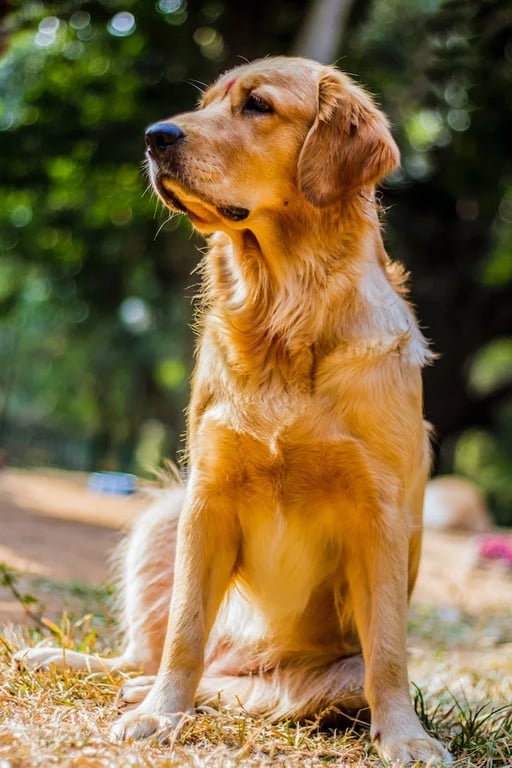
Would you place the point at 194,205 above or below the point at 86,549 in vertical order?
above


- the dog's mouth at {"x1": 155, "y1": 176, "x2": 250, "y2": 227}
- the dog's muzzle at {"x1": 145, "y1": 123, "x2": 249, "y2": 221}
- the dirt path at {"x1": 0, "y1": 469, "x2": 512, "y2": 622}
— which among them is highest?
the dog's muzzle at {"x1": 145, "y1": 123, "x2": 249, "y2": 221}

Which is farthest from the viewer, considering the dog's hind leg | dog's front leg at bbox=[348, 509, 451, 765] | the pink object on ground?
the pink object on ground

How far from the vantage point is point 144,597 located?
3.48m

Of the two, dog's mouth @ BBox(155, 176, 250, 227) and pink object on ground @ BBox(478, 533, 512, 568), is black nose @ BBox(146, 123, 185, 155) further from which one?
pink object on ground @ BBox(478, 533, 512, 568)

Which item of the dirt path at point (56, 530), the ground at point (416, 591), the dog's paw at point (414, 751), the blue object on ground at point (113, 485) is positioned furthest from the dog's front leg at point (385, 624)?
the blue object on ground at point (113, 485)

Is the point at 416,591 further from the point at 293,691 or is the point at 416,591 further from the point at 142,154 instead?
the point at 142,154

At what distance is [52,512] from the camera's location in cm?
891

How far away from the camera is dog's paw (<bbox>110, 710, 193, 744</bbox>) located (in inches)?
99.5

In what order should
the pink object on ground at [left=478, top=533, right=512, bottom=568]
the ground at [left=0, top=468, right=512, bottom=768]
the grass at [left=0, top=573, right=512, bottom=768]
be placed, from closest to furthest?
the grass at [left=0, top=573, right=512, bottom=768] < the ground at [left=0, top=468, right=512, bottom=768] < the pink object on ground at [left=478, top=533, right=512, bottom=568]

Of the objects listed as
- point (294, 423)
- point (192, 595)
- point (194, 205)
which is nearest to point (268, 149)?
point (194, 205)

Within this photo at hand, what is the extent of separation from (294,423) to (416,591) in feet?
16.4

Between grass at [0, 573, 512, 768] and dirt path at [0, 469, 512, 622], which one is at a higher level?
grass at [0, 573, 512, 768]

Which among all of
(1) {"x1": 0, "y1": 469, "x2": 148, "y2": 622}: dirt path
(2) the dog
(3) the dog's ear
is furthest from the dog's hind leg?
(3) the dog's ear

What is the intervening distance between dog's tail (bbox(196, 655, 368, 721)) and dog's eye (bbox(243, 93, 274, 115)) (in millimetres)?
1882
